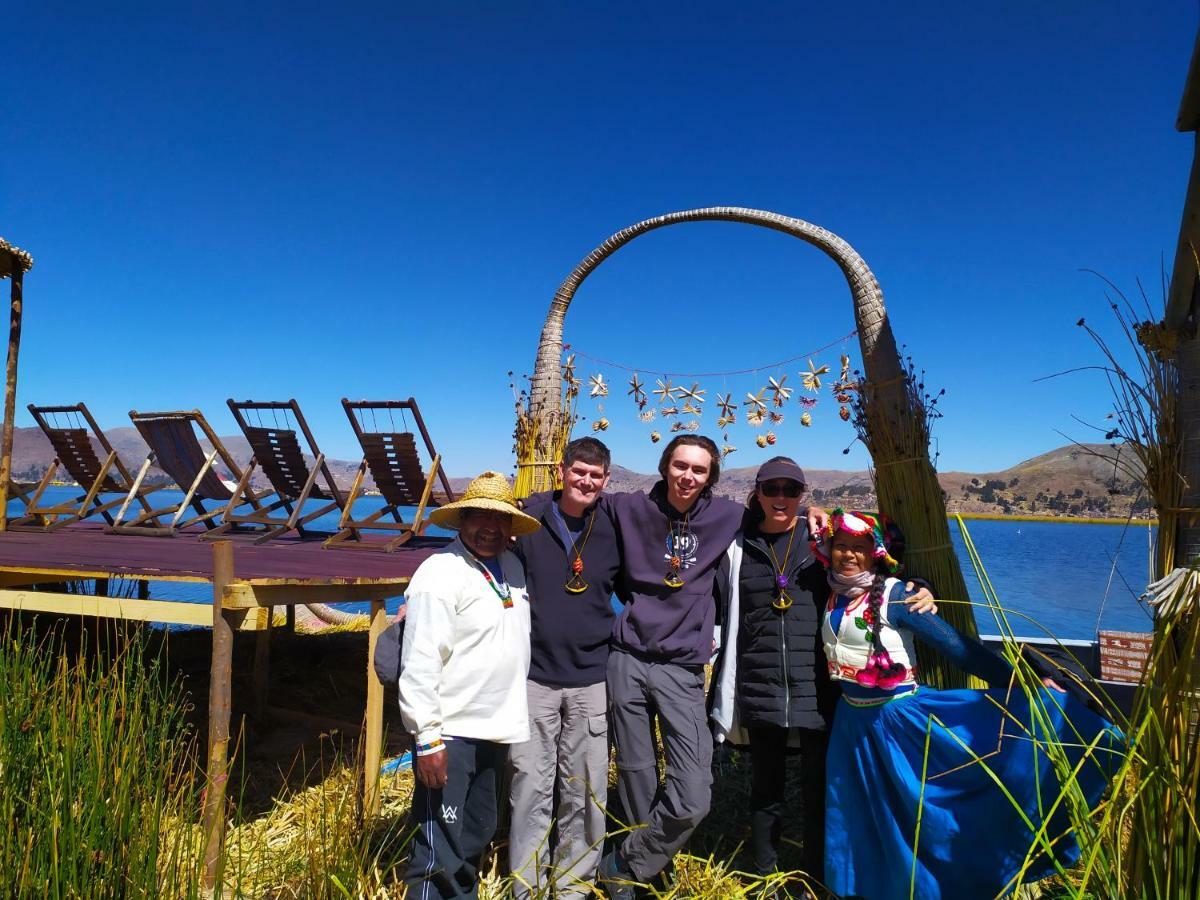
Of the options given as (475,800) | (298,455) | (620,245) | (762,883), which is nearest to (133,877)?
(475,800)

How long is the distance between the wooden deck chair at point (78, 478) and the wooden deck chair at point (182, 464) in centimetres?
21

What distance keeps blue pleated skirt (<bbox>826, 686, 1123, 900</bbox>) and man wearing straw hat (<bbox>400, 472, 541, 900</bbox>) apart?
1.16 metres

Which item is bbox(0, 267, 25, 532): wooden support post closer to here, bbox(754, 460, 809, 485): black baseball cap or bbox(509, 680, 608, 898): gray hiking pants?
bbox(509, 680, 608, 898): gray hiking pants

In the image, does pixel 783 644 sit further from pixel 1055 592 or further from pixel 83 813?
pixel 1055 592

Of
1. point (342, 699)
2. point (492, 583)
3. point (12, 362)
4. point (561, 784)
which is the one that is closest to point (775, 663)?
point (561, 784)

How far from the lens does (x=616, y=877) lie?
2518mm

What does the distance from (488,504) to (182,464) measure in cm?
612

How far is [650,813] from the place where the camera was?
255cm

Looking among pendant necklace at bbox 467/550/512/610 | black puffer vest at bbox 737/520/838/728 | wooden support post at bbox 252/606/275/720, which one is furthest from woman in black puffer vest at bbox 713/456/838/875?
wooden support post at bbox 252/606/275/720

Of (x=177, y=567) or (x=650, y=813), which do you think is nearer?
(x=650, y=813)

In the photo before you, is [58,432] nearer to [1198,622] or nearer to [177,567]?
[177,567]

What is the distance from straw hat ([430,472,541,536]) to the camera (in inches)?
94.5

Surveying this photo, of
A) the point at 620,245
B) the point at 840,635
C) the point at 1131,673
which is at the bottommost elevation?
the point at 1131,673

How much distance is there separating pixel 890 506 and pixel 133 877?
3051 millimetres
